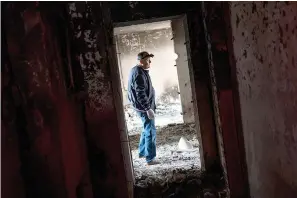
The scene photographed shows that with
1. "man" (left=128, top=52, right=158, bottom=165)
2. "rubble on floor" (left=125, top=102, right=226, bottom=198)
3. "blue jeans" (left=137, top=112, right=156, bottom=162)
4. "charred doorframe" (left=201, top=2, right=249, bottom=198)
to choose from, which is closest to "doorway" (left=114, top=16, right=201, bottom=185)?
"rubble on floor" (left=125, top=102, right=226, bottom=198)

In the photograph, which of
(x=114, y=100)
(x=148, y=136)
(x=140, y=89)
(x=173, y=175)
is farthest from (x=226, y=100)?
(x=148, y=136)

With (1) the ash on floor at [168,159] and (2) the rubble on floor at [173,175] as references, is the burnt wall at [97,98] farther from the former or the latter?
(1) the ash on floor at [168,159]

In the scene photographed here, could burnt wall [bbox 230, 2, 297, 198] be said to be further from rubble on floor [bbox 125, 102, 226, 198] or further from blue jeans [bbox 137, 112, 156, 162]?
blue jeans [bbox 137, 112, 156, 162]

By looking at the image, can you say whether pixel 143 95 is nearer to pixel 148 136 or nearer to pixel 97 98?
pixel 148 136

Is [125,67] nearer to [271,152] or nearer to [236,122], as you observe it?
[236,122]

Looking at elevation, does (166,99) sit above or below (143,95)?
below

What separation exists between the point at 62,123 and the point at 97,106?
2.33 feet

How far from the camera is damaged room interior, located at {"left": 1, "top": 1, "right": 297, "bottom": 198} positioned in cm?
151

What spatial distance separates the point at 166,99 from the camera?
10797 mm

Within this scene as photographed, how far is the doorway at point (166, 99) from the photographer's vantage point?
4.61 metres

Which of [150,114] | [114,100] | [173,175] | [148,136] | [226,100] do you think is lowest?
[173,175]

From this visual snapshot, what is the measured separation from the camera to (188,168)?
14.9ft

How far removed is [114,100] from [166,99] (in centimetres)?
819

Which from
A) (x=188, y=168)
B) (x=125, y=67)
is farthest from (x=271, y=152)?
(x=125, y=67)
